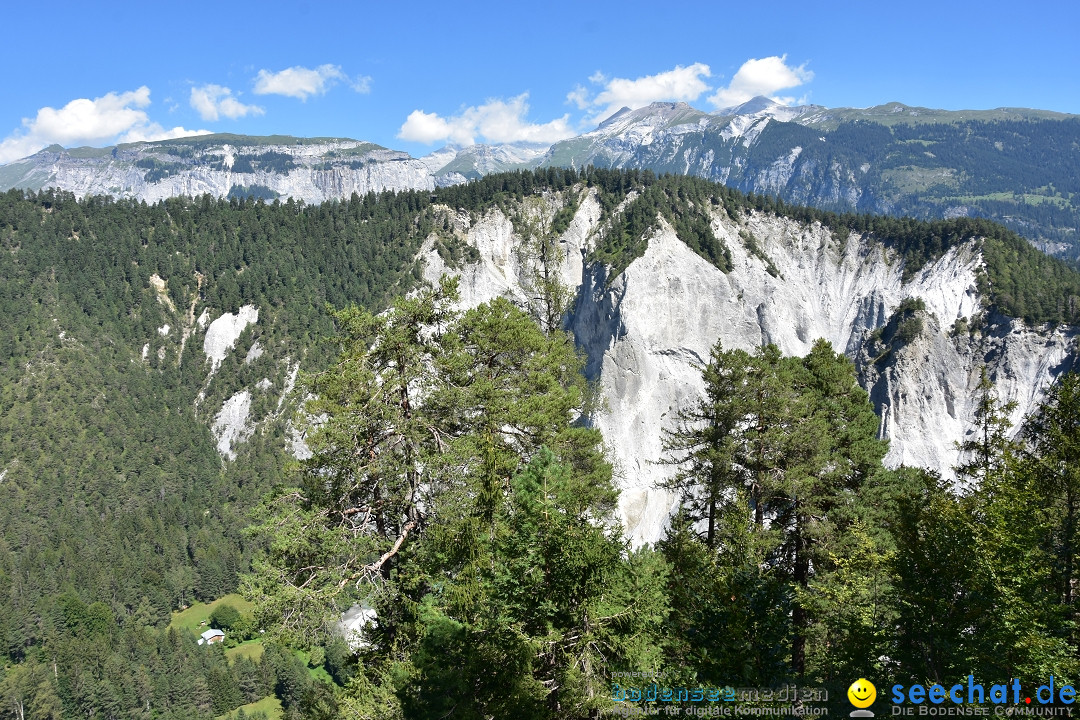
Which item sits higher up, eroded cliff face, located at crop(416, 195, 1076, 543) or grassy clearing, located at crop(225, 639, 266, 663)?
eroded cliff face, located at crop(416, 195, 1076, 543)

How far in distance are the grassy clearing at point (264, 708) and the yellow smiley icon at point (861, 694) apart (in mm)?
60885

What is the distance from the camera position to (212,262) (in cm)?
11662

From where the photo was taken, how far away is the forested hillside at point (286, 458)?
39.6 feet

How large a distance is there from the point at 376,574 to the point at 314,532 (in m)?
1.74

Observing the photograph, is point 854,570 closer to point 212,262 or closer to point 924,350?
point 924,350

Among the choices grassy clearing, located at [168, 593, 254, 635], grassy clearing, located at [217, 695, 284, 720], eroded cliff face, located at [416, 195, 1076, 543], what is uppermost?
eroded cliff face, located at [416, 195, 1076, 543]

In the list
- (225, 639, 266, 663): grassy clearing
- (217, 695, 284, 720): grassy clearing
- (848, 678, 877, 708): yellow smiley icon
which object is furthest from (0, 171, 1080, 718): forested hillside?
(225, 639, 266, 663): grassy clearing

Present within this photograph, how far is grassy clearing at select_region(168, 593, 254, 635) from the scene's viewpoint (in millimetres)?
75750

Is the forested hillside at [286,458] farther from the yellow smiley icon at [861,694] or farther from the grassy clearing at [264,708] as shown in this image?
the yellow smiley icon at [861,694]

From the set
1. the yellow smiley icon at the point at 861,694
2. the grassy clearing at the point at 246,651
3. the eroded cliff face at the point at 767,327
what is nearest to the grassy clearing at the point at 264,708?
the grassy clearing at the point at 246,651

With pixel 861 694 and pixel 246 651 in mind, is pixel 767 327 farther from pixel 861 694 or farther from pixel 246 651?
pixel 246 651

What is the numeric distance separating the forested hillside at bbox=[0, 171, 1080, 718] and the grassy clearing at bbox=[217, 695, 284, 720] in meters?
0.95

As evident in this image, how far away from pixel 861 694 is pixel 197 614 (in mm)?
87999

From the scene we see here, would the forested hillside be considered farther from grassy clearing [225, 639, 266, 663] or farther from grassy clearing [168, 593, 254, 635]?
grassy clearing [225, 639, 266, 663]
